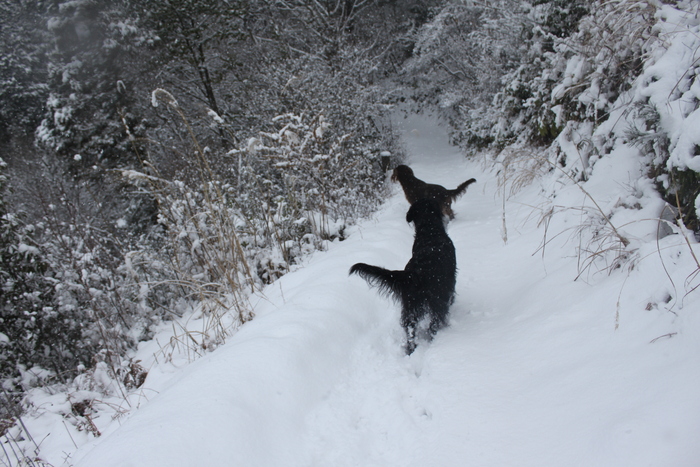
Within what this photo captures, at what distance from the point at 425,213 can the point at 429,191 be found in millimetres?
2266

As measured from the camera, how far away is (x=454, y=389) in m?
1.68

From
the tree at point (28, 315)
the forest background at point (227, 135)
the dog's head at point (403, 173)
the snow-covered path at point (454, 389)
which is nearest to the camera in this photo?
the snow-covered path at point (454, 389)

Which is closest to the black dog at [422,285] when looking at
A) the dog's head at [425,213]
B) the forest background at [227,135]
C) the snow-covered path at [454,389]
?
the snow-covered path at [454,389]

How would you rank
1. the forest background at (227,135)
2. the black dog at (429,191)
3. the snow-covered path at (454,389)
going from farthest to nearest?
the black dog at (429,191) → the forest background at (227,135) → the snow-covered path at (454,389)

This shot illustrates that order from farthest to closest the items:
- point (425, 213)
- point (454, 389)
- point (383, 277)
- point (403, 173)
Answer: point (403, 173) < point (425, 213) < point (383, 277) < point (454, 389)

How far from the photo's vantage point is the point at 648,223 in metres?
1.91

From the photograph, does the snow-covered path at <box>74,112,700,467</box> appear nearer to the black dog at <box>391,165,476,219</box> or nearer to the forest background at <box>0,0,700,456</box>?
the forest background at <box>0,0,700,456</box>

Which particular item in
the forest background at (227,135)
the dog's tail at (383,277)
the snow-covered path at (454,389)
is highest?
the forest background at (227,135)

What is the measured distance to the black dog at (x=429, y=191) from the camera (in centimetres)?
443

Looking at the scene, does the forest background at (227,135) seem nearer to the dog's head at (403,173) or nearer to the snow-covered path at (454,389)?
the snow-covered path at (454,389)

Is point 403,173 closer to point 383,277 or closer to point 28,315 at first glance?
point 383,277

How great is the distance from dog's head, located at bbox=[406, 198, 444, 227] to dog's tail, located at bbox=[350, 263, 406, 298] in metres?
0.84

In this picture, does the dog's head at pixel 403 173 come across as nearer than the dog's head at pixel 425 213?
No

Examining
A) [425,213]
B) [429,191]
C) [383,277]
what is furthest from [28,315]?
[429,191]
